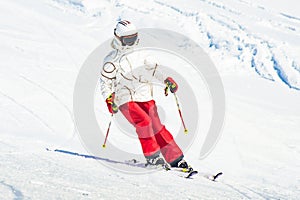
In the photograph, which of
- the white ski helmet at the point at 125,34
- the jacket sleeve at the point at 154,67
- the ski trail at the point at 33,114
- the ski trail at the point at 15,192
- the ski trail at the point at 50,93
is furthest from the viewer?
the ski trail at the point at 50,93

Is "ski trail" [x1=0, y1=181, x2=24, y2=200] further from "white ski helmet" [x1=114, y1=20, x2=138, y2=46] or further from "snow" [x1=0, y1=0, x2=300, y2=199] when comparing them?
"white ski helmet" [x1=114, y1=20, x2=138, y2=46]

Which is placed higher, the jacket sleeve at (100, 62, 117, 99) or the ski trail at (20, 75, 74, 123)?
the jacket sleeve at (100, 62, 117, 99)

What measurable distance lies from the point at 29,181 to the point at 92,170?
118cm

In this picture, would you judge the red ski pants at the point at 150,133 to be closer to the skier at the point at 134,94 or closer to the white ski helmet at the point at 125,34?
the skier at the point at 134,94

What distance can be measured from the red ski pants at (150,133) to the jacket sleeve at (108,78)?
10.8 inches

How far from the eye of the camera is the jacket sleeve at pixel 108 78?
543cm

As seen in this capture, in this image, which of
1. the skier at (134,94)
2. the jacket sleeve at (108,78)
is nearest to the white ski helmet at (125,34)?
the skier at (134,94)

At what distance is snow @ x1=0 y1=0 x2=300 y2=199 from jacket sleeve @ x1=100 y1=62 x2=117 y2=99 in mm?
845

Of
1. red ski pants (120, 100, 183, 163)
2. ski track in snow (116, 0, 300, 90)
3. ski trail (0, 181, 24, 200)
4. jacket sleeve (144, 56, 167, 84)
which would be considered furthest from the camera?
ski track in snow (116, 0, 300, 90)

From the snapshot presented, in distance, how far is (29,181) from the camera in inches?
119

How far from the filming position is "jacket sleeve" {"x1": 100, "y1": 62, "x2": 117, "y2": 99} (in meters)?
5.43

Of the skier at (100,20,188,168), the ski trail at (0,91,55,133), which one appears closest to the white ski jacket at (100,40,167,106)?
the skier at (100,20,188,168)

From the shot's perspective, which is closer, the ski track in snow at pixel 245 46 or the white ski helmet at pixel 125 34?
the white ski helmet at pixel 125 34

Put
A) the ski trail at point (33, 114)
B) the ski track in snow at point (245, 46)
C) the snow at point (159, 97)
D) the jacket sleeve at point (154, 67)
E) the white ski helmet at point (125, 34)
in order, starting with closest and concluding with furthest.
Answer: the snow at point (159, 97) → the white ski helmet at point (125, 34) → the jacket sleeve at point (154, 67) → the ski trail at point (33, 114) → the ski track in snow at point (245, 46)
